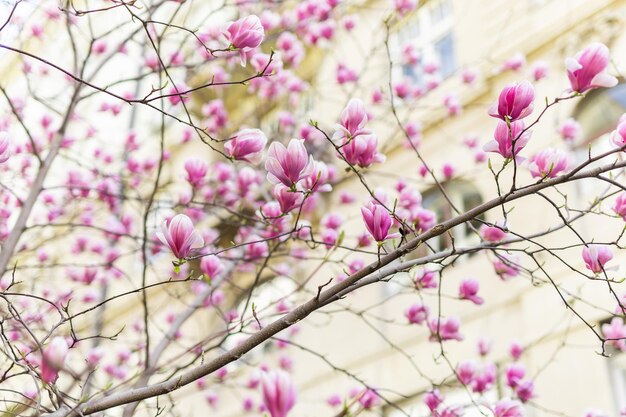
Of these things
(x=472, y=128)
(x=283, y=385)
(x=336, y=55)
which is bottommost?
(x=283, y=385)

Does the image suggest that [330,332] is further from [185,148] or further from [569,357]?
[185,148]

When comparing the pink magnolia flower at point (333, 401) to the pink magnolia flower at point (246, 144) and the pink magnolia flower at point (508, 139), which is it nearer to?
the pink magnolia flower at point (246, 144)

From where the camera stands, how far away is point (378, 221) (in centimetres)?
237

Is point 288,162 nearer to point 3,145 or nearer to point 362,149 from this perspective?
point 362,149

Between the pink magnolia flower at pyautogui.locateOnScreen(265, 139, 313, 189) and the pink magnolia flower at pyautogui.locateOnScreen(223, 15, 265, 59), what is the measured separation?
0.40 m

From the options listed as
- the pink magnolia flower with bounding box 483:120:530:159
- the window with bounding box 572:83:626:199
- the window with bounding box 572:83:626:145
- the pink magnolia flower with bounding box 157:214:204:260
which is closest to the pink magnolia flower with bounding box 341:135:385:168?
the pink magnolia flower with bounding box 483:120:530:159

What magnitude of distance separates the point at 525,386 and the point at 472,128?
14.0ft

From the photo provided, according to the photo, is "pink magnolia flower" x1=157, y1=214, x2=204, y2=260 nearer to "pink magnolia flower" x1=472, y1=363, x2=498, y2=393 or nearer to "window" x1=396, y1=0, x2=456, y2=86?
"pink magnolia flower" x1=472, y1=363, x2=498, y2=393

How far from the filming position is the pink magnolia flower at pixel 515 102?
224 centimetres

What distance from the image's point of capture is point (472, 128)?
7.61m

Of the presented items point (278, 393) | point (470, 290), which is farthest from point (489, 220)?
point (278, 393)

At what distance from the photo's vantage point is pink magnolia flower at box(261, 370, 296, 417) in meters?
1.54

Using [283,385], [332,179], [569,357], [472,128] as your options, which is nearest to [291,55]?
[332,179]

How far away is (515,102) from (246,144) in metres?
0.93
